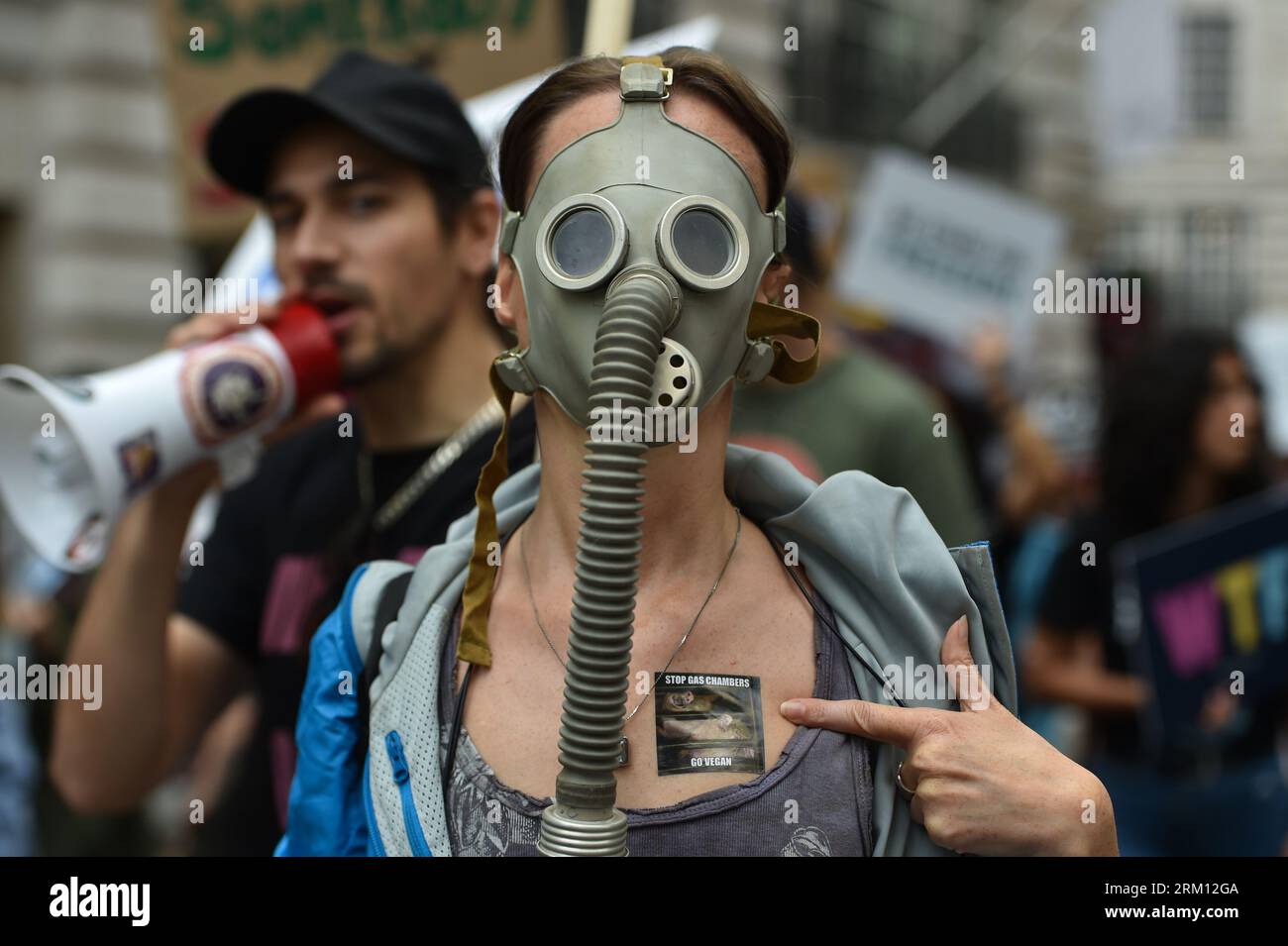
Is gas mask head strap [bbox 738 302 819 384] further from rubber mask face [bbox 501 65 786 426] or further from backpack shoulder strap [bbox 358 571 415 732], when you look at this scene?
backpack shoulder strap [bbox 358 571 415 732]

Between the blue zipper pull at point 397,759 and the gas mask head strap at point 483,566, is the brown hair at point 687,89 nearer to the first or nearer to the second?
the gas mask head strap at point 483,566

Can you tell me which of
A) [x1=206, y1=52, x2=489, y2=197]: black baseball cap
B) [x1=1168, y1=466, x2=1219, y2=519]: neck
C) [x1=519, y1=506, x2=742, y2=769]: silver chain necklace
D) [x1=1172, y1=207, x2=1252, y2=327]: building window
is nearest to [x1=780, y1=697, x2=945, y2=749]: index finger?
[x1=519, y1=506, x2=742, y2=769]: silver chain necklace

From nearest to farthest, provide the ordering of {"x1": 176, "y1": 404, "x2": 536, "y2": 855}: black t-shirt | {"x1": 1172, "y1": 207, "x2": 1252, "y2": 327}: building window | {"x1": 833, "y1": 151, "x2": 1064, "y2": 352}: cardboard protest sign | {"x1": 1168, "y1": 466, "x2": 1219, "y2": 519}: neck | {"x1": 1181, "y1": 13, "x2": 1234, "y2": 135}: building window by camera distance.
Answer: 1. {"x1": 176, "y1": 404, "x2": 536, "y2": 855}: black t-shirt
2. {"x1": 1168, "y1": 466, "x2": 1219, "y2": 519}: neck
3. {"x1": 833, "y1": 151, "x2": 1064, "y2": 352}: cardboard protest sign
4. {"x1": 1181, "y1": 13, "x2": 1234, "y2": 135}: building window
5. {"x1": 1172, "y1": 207, "x2": 1252, "y2": 327}: building window

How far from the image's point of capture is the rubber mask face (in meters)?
1.52

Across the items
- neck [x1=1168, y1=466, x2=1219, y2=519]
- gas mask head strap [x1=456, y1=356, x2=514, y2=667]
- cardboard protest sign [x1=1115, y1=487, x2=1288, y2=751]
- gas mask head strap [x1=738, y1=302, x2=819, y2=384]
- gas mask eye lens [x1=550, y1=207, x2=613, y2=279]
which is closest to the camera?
gas mask eye lens [x1=550, y1=207, x2=613, y2=279]

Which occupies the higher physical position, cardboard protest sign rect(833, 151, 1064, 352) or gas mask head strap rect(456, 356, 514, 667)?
cardboard protest sign rect(833, 151, 1064, 352)

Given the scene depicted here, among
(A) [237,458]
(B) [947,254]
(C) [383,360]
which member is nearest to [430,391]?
(C) [383,360]

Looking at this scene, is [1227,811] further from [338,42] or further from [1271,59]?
[1271,59]

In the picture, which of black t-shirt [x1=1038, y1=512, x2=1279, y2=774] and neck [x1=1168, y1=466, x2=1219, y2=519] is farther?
neck [x1=1168, y1=466, x2=1219, y2=519]

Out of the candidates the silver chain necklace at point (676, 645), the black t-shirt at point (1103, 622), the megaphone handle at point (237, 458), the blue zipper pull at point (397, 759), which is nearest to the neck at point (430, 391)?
the megaphone handle at point (237, 458)

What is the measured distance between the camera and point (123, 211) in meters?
9.80

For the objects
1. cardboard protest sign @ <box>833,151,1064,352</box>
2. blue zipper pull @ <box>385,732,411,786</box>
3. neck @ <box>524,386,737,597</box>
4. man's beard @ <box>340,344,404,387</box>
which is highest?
cardboard protest sign @ <box>833,151,1064,352</box>
